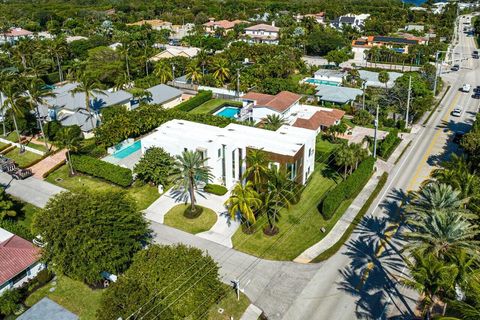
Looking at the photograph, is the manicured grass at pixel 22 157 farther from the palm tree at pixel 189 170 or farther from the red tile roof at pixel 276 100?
the red tile roof at pixel 276 100

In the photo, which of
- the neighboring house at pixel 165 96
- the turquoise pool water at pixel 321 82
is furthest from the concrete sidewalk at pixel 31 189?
the turquoise pool water at pixel 321 82

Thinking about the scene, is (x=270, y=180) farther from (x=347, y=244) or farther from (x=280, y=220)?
(x=347, y=244)

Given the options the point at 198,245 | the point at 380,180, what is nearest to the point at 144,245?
the point at 198,245

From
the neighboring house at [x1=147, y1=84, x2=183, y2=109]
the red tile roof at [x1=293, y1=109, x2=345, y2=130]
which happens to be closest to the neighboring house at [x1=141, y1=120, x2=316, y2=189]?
the red tile roof at [x1=293, y1=109, x2=345, y2=130]

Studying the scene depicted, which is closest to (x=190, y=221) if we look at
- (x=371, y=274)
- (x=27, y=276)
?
(x=27, y=276)

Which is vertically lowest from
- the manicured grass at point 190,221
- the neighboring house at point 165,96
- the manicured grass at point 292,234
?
the manicured grass at point 292,234

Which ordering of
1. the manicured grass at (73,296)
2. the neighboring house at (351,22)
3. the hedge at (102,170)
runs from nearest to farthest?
1. the manicured grass at (73,296)
2. the hedge at (102,170)
3. the neighboring house at (351,22)
